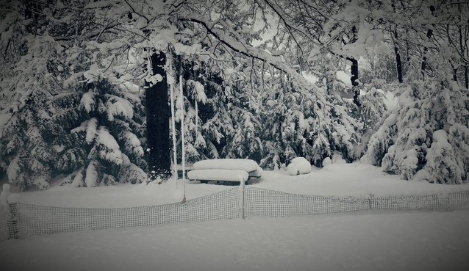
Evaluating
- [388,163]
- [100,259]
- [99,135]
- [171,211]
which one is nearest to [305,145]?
[388,163]

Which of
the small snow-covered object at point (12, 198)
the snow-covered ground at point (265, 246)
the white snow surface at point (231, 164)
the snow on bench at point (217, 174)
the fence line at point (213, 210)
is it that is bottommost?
the snow-covered ground at point (265, 246)

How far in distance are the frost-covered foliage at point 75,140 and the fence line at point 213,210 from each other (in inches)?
255

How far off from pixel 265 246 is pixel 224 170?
29.6 feet

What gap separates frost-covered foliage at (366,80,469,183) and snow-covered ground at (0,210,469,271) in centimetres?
487

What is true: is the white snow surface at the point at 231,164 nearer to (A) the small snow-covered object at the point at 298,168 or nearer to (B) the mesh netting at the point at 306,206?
(A) the small snow-covered object at the point at 298,168

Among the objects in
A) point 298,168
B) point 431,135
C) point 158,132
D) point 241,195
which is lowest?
point 241,195

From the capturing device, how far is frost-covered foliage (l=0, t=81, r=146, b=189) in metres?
16.0

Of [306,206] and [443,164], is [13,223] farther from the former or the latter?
[443,164]

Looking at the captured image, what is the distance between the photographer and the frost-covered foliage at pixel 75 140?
16000 millimetres

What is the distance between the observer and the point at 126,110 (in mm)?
17875

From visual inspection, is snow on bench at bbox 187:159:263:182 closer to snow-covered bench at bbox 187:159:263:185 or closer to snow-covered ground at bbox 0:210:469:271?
snow-covered bench at bbox 187:159:263:185

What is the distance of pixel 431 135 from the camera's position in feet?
47.4

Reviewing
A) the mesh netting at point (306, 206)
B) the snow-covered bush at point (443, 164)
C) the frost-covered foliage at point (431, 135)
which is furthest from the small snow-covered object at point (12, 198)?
the snow-covered bush at point (443, 164)

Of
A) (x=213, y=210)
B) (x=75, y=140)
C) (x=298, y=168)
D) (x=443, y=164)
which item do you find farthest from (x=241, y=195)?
(x=75, y=140)
